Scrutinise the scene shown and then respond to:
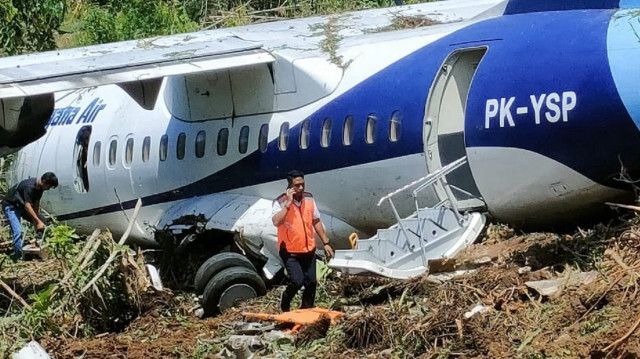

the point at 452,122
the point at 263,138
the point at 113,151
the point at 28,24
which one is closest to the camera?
the point at 452,122

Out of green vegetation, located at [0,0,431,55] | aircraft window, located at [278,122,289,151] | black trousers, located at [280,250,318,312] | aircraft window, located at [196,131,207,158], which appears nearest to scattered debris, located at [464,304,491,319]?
black trousers, located at [280,250,318,312]

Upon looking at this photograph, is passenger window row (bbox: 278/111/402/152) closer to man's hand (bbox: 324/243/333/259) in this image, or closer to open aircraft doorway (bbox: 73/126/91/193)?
man's hand (bbox: 324/243/333/259)

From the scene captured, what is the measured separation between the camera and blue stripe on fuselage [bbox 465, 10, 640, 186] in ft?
38.0

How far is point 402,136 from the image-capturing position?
519 inches

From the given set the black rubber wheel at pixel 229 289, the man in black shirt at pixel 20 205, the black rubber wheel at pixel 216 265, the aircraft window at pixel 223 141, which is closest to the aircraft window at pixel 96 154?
the man in black shirt at pixel 20 205

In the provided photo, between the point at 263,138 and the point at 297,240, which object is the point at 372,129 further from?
the point at 263,138

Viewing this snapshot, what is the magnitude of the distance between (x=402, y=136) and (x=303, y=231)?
1.65m

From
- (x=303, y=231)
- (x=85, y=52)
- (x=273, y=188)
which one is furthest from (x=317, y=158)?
(x=85, y=52)

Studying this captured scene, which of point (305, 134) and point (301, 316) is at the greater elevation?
point (305, 134)

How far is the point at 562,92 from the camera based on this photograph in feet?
38.8

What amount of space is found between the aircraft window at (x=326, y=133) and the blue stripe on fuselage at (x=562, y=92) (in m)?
2.00

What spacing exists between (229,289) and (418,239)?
2.25 m

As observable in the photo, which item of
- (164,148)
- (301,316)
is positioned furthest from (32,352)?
(164,148)

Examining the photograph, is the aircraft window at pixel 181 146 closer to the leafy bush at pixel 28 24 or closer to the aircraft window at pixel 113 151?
the aircraft window at pixel 113 151
